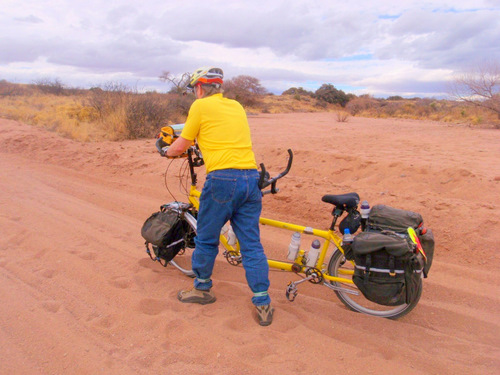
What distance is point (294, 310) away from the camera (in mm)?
3475

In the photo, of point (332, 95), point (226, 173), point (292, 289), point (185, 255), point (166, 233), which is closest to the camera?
point (226, 173)

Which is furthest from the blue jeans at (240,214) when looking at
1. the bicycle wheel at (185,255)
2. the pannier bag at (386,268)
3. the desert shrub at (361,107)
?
the desert shrub at (361,107)

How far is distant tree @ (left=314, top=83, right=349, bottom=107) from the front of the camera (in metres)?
39.7

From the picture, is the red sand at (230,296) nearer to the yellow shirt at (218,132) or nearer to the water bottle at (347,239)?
the water bottle at (347,239)

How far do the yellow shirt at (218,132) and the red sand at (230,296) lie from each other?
1328 millimetres

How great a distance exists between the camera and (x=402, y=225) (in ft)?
10.1

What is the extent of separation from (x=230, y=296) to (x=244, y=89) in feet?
96.7

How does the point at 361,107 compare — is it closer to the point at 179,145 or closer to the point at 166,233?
the point at 166,233

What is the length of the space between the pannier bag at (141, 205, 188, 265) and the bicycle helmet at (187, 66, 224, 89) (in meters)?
1.49

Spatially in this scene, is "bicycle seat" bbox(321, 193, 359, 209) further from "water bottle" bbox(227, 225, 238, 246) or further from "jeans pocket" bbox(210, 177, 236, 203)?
"water bottle" bbox(227, 225, 238, 246)

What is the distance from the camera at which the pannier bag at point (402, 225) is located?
3.10 meters

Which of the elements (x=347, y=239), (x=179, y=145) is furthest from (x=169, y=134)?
(x=347, y=239)

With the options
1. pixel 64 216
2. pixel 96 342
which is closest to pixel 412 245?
pixel 96 342

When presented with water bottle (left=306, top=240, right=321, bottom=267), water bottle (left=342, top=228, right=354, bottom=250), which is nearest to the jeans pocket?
water bottle (left=306, top=240, right=321, bottom=267)
